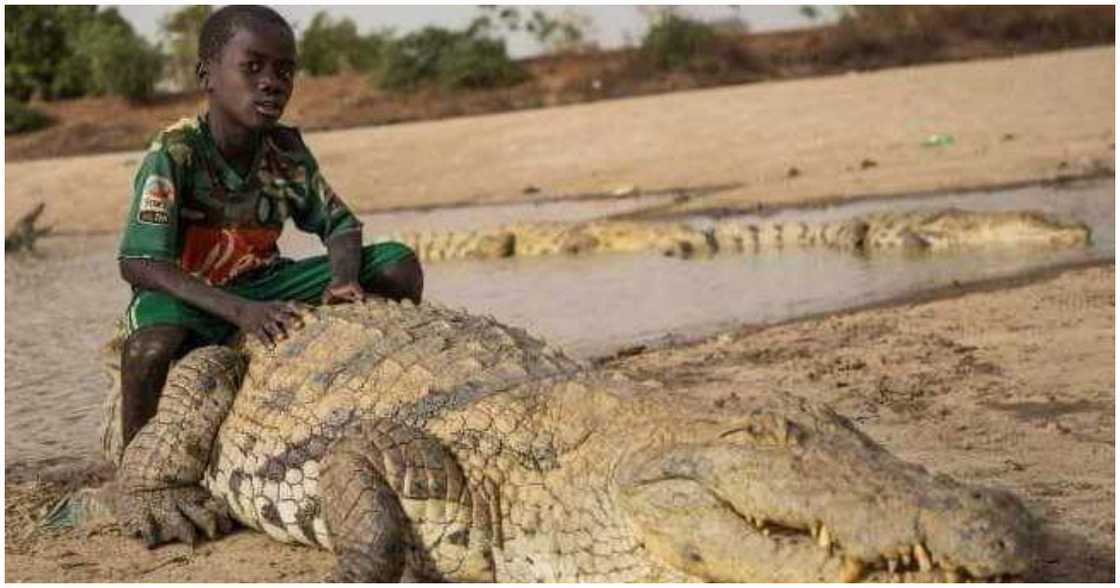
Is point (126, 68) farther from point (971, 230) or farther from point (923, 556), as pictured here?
point (923, 556)

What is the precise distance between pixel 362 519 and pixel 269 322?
0.94 meters

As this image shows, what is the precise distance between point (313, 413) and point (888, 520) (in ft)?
5.56

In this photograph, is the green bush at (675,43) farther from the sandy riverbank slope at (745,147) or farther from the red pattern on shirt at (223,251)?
the red pattern on shirt at (223,251)

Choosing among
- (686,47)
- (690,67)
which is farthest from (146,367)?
(686,47)

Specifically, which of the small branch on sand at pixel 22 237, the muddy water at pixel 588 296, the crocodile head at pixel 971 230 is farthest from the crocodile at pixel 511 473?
the small branch on sand at pixel 22 237

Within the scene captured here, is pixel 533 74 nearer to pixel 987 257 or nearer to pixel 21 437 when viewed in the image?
pixel 987 257

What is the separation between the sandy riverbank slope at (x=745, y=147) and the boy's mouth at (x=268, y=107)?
11108 mm

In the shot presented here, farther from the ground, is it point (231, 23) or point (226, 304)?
point (231, 23)

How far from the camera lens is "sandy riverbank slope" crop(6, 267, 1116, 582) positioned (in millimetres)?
3973

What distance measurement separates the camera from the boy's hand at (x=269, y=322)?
4293 mm

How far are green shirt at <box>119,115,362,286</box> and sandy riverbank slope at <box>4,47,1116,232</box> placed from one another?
10.8 meters

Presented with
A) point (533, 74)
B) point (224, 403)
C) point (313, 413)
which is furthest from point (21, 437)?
point (533, 74)

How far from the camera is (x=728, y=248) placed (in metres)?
11.8

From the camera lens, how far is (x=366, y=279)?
15.6ft
